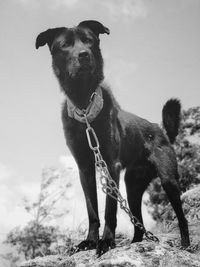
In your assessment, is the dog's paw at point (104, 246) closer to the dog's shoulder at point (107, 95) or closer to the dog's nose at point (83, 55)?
the dog's shoulder at point (107, 95)

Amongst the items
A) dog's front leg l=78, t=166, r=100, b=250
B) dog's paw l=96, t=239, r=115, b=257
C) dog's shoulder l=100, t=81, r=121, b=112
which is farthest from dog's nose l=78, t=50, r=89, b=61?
dog's paw l=96, t=239, r=115, b=257

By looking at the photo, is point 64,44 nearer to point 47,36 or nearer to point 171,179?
point 47,36

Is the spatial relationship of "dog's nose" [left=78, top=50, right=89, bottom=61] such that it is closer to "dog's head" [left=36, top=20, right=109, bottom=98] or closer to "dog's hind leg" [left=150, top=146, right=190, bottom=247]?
"dog's head" [left=36, top=20, right=109, bottom=98]

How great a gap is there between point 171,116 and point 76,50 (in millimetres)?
2682

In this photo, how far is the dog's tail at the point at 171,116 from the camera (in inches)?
241

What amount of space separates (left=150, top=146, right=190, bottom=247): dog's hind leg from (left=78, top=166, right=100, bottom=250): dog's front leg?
1.42 m

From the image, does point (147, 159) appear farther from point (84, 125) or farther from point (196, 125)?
point (196, 125)

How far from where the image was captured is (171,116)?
614 cm

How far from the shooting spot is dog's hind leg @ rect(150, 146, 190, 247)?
5000mm

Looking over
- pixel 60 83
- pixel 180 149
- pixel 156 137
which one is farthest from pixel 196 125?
pixel 60 83

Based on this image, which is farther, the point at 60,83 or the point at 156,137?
the point at 156,137

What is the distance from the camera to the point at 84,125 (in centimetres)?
411

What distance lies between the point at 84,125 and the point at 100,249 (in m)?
1.49

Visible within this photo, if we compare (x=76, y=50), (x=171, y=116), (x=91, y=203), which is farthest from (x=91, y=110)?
(x=171, y=116)
